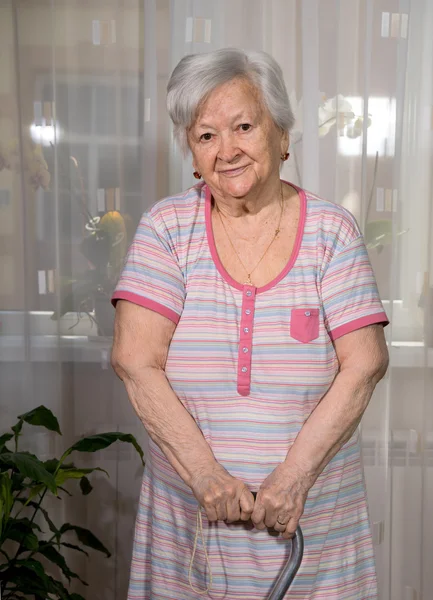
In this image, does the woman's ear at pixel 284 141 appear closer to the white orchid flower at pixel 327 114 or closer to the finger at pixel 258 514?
the finger at pixel 258 514

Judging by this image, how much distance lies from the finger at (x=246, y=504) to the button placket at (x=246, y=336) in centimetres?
20

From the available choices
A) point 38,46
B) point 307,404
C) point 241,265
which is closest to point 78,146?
point 38,46

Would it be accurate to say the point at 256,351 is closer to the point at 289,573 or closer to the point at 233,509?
the point at 233,509

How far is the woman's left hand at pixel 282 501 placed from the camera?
4.41 feet

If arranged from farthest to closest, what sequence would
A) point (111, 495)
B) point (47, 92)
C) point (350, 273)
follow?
1. point (111, 495)
2. point (47, 92)
3. point (350, 273)

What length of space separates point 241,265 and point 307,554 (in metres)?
0.54

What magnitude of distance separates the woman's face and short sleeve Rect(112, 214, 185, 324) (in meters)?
0.15

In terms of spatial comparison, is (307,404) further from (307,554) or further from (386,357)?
(307,554)

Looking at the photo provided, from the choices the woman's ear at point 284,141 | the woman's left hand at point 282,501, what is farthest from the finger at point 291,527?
the woman's ear at point 284,141

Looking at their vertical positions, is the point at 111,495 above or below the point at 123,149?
below

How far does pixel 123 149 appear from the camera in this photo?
237 centimetres

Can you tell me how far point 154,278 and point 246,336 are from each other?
0.62 ft

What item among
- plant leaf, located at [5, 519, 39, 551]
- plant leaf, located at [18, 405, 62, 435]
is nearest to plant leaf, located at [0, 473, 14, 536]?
plant leaf, located at [5, 519, 39, 551]

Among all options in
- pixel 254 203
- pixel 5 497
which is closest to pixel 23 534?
pixel 5 497
